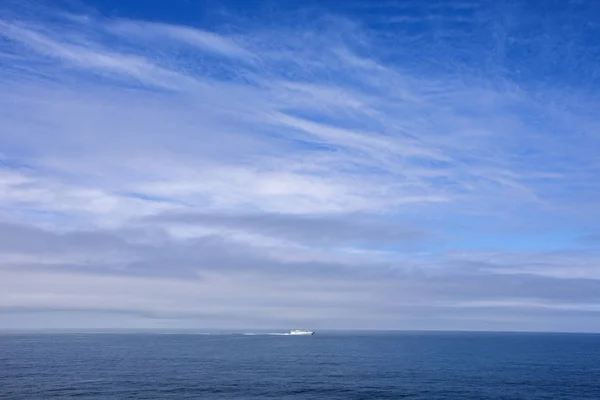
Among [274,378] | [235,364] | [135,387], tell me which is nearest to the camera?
[135,387]

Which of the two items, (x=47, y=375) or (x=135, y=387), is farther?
(x=47, y=375)

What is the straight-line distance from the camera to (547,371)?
174500mm

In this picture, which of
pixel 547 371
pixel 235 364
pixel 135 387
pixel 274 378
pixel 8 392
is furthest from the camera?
pixel 235 364

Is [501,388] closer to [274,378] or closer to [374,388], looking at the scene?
[374,388]

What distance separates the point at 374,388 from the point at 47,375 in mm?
92720

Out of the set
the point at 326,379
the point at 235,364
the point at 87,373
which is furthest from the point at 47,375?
the point at 326,379

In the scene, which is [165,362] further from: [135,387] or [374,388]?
[374,388]

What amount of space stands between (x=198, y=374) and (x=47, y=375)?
42490mm

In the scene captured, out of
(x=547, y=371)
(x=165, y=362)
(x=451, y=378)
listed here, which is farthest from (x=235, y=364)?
(x=547, y=371)

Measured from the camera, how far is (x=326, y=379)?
5876 inches

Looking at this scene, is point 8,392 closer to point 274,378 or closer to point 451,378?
point 274,378

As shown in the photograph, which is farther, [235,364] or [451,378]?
[235,364]

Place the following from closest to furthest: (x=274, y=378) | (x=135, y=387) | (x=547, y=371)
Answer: (x=135, y=387) → (x=274, y=378) → (x=547, y=371)

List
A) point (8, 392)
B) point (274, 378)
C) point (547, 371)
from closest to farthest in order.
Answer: point (8, 392) → point (274, 378) → point (547, 371)
